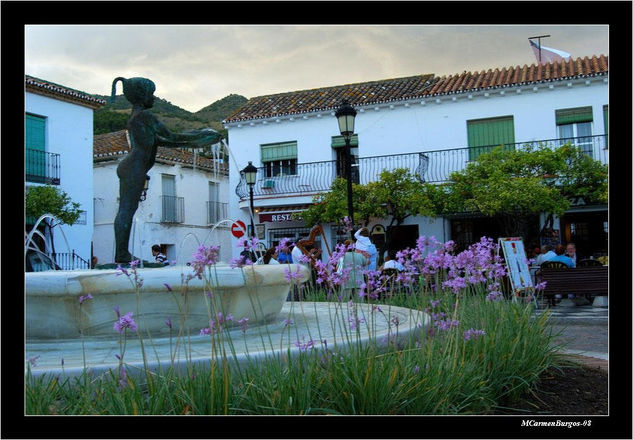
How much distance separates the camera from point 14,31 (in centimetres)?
292

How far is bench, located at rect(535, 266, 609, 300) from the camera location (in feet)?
33.9

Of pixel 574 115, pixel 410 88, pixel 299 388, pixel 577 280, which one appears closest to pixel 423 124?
pixel 410 88

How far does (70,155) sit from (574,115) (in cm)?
1274

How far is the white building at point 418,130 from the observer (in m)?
16.8

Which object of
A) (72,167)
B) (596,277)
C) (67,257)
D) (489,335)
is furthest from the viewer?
(72,167)

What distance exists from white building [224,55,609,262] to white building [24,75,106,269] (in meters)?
7.87

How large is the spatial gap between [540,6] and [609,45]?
36cm

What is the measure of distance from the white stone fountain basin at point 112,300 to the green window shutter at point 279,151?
16868 mm

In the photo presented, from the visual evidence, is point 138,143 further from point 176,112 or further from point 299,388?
point 299,388

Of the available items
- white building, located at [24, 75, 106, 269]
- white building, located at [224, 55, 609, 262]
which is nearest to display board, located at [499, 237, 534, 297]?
white building, located at [224, 55, 609, 262]

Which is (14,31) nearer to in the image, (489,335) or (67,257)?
(489,335)

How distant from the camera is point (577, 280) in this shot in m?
10.4

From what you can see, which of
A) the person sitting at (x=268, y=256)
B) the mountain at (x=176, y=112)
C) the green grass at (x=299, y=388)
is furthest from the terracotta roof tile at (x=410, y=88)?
the green grass at (x=299, y=388)

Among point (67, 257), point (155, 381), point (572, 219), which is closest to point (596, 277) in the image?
point (572, 219)
